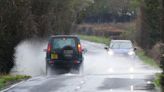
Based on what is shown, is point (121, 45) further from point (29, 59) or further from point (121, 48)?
point (29, 59)

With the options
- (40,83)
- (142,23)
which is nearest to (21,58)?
(40,83)

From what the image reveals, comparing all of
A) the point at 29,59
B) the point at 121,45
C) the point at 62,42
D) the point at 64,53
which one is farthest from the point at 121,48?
the point at 64,53

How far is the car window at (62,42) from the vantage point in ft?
94.3

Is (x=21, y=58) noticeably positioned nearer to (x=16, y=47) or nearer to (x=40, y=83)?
(x=16, y=47)

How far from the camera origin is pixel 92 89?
19.6 metres

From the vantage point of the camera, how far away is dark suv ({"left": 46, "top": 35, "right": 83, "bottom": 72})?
28.6 metres

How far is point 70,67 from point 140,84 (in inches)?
333

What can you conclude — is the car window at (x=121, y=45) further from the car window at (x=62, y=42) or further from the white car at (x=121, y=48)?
the car window at (x=62, y=42)

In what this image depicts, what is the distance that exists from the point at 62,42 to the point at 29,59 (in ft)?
26.0

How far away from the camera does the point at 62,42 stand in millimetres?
28812

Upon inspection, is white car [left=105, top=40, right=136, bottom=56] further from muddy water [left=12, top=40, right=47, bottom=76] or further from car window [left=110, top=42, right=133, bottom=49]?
muddy water [left=12, top=40, right=47, bottom=76]

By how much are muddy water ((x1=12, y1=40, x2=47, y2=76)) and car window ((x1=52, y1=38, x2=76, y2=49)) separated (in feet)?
11.0

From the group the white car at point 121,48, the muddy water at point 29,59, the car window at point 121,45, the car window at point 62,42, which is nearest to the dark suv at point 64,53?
the car window at point 62,42

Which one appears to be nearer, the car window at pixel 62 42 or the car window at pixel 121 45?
the car window at pixel 62 42
